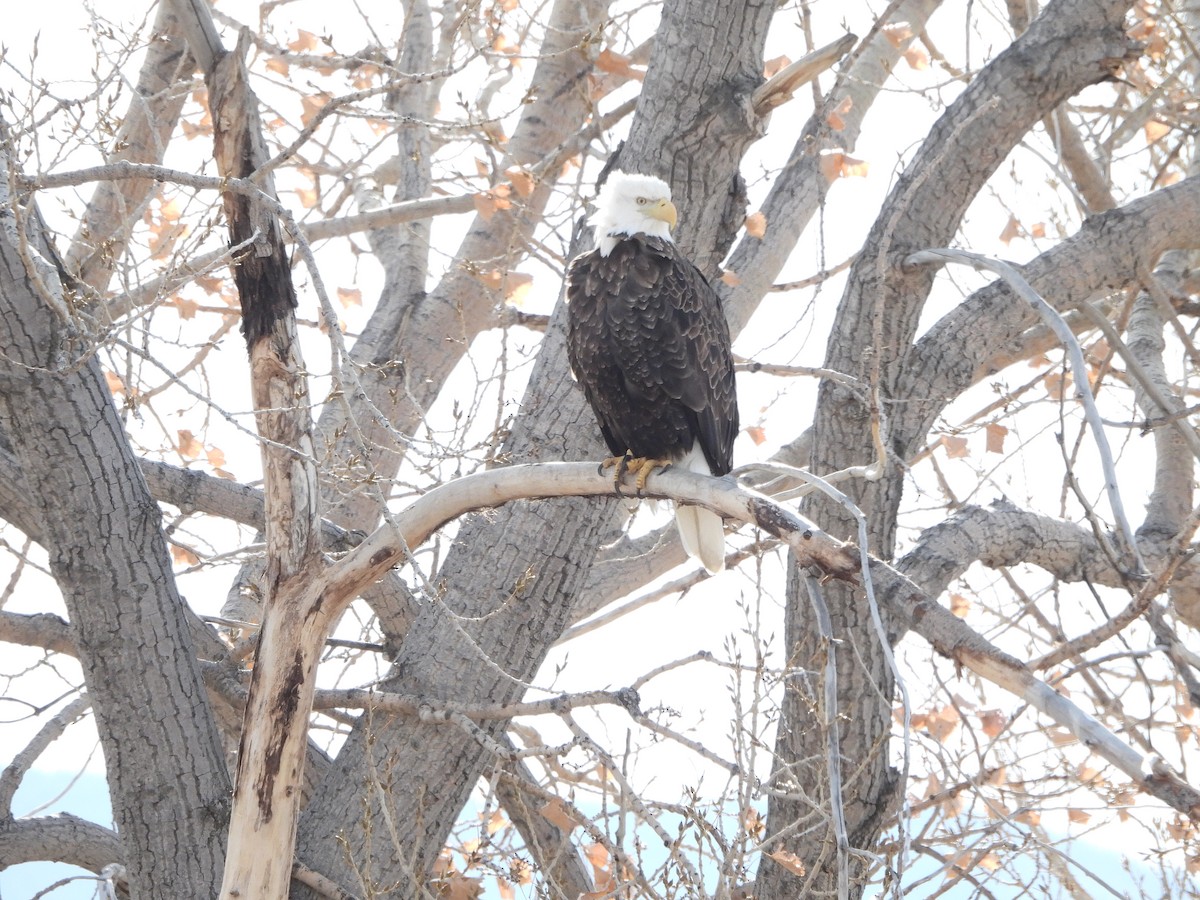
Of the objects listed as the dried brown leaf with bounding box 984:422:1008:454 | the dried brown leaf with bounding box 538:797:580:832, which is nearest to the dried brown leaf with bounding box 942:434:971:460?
the dried brown leaf with bounding box 984:422:1008:454

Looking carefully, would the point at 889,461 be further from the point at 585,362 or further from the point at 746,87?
the point at 746,87

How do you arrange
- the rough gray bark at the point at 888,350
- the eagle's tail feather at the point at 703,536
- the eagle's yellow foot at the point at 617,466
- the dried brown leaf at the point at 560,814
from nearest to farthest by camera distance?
1. the eagle's yellow foot at the point at 617,466
2. the dried brown leaf at the point at 560,814
3. the rough gray bark at the point at 888,350
4. the eagle's tail feather at the point at 703,536

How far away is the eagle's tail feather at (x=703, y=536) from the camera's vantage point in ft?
12.8

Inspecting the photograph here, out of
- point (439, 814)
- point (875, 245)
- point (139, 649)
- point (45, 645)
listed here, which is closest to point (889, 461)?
point (875, 245)

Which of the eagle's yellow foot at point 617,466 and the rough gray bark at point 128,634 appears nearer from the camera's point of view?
the rough gray bark at point 128,634

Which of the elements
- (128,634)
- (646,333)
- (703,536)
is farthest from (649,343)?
(128,634)

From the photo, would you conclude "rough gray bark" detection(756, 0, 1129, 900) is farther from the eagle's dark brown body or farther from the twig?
the eagle's dark brown body

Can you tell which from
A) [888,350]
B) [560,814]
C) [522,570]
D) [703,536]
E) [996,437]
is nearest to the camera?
[560,814]

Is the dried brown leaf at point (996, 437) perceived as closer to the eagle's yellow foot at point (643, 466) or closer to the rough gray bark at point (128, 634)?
the eagle's yellow foot at point (643, 466)

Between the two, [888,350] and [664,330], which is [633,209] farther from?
[888,350]

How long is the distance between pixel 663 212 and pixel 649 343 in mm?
368

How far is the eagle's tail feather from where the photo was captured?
3.91 metres

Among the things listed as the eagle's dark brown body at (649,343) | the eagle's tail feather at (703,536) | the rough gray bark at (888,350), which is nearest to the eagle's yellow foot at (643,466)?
the eagle's dark brown body at (649,343)

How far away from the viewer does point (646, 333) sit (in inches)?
143
